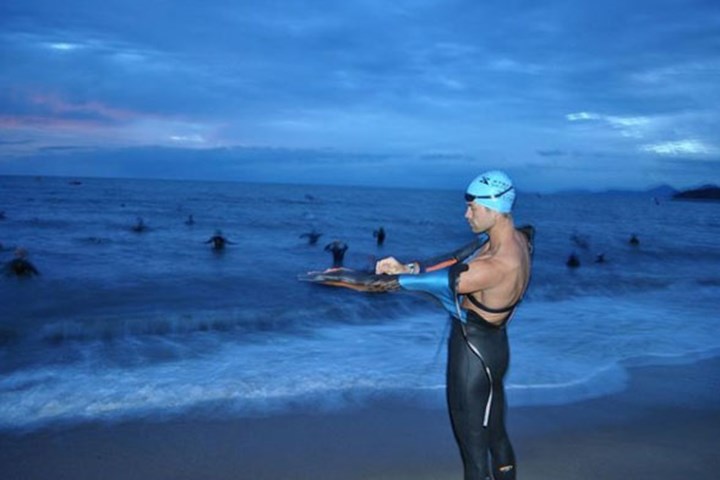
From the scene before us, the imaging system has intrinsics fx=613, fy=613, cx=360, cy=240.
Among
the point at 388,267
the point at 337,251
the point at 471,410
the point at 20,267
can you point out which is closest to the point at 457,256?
the point at 388,267

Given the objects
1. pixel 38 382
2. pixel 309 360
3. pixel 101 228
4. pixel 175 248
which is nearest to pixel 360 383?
pixel 309 360

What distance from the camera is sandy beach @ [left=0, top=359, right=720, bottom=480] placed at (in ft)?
19.3

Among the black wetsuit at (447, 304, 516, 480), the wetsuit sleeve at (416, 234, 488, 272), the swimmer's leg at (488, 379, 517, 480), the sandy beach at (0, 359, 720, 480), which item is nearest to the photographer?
the black wetsuit at (447, 304, 516, 480)

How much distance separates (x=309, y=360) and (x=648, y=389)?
5.16m

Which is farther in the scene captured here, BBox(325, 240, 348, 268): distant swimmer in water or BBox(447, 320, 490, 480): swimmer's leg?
BBox(325, 240, 348, 268): distant swimmer in water

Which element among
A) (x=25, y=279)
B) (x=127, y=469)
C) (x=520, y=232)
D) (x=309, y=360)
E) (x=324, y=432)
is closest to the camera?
(x=520, y=232)

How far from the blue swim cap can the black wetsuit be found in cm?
76

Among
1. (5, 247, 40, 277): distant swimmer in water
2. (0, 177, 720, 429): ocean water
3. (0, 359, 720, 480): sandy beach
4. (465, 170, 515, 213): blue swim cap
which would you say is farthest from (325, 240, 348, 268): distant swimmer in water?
(465, 170, 515, 213): blue swim cap

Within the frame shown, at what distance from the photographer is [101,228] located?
1474 inches

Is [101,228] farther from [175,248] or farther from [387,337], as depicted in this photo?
[387,337]

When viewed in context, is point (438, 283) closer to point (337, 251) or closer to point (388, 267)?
point (388, 267)

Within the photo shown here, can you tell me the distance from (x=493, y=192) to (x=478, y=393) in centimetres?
146

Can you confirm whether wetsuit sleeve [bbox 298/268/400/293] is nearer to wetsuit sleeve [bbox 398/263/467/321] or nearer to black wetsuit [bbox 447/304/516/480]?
wetsuit sleeve [bbox 398/263/467/321]

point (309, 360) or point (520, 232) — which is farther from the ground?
point (520, 232)
